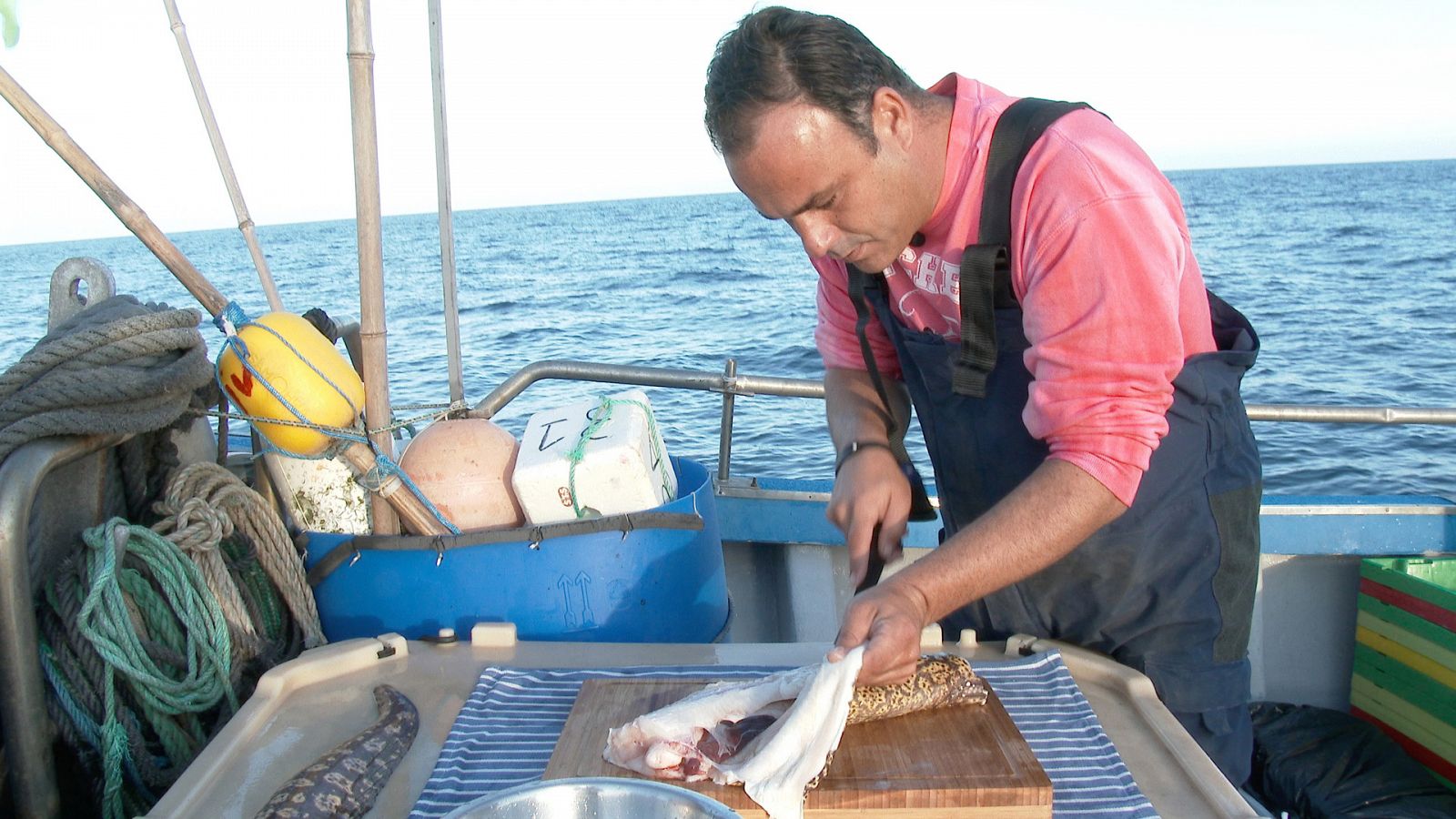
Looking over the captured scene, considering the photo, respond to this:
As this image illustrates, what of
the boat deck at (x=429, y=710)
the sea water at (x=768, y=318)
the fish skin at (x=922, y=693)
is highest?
the fish skin at (x=922, y=693)

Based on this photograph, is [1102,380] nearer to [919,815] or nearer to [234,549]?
[919,815]

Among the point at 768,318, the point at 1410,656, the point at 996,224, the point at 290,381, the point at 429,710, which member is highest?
the point at 996,224

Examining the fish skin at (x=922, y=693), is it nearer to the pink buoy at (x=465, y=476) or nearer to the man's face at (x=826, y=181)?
the man's face at (x=826, y=181)

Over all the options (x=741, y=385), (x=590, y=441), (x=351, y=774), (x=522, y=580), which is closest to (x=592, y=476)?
(x=590, y=441)

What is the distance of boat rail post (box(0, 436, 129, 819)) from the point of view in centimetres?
191

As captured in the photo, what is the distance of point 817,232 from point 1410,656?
264 cm

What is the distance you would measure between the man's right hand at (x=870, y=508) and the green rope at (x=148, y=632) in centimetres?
133

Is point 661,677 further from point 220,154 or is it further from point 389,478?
point 220,154

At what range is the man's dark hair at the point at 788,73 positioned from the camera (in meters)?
1.76

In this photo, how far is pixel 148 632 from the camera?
2.25 metres

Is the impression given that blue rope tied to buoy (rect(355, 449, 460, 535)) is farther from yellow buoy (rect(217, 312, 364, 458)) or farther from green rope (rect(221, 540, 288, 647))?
green rope (rect(221, 540, 288, 647))

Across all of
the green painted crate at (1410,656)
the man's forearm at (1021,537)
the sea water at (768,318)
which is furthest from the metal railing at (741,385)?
the man's forearm at (1021,537)

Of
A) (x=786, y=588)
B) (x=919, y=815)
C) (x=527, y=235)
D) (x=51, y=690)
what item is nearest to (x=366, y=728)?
(x=51, y=690)

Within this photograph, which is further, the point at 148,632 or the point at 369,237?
the point at 369,237
